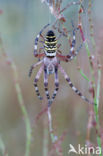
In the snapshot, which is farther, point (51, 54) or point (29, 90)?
point (29, 90)

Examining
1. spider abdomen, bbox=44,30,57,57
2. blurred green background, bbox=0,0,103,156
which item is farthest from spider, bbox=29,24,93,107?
blurred green background, bbox=0,0,103,156

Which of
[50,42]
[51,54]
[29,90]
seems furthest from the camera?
[29,90]

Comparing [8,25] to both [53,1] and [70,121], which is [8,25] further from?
[53,1]

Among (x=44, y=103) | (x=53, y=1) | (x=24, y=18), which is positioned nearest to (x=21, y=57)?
(x=24, y=18)

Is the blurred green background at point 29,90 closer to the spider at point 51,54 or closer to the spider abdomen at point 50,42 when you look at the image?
the spider at point 51,54

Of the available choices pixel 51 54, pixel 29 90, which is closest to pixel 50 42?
pixel 51 54

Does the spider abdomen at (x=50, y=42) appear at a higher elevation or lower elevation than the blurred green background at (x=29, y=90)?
higher

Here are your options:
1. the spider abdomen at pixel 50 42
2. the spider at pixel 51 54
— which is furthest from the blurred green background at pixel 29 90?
the spider abdomen at pixel 50 42

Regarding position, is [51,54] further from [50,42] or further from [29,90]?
[29,90]
